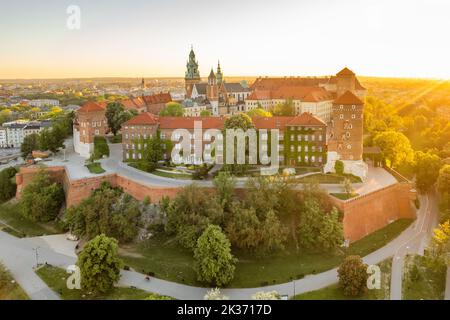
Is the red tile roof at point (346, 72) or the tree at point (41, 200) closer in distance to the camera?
the tree at point (41, 200)

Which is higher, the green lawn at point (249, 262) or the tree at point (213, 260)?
the tree at point (213, 260)

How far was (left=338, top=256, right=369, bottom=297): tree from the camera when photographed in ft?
89.0

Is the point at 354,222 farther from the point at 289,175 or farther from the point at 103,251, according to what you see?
the point at 103,251

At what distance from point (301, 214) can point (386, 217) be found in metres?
8.23

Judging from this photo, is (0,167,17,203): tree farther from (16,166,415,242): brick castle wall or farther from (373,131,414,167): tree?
(373,131,414,167): tree

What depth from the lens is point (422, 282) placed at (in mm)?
28688

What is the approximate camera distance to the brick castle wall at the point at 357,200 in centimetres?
3484

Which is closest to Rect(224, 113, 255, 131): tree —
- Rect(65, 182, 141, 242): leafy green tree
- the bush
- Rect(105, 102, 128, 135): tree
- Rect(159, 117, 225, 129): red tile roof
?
Rect(159, 117, 225, 129): red tile roof

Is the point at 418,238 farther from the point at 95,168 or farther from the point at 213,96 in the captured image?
the point at 213,96

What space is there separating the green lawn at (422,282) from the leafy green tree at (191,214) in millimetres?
12530

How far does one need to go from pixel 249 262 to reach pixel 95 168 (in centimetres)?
1864

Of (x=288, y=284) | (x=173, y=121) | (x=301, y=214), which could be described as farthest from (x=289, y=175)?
(x=173, y=121)

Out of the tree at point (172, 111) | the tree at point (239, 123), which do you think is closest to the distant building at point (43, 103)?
the tree at point (172, 111)

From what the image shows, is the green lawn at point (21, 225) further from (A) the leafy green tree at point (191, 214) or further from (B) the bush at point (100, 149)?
(A) the leafy green tree at point (191, 214)
